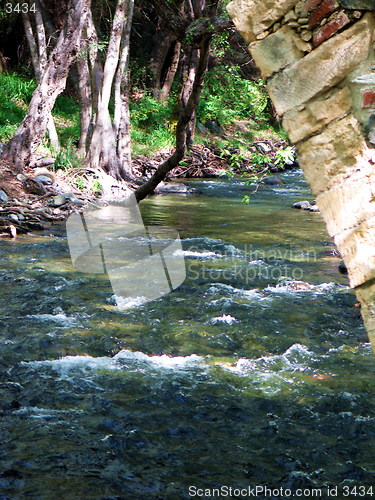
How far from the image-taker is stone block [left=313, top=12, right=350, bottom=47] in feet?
8.33

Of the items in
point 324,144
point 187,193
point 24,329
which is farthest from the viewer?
point 187,193

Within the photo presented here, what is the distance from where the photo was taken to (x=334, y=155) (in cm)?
263

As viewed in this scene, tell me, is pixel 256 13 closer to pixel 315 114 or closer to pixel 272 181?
pixel 315 114

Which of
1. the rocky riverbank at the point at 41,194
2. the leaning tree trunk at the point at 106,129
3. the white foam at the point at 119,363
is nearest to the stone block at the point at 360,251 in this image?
the white foam at the point at 119,363

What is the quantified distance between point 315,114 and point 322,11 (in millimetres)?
420

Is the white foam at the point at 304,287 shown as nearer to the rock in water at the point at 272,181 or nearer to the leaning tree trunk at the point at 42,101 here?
the leaning tree trunk at the point at 42,101

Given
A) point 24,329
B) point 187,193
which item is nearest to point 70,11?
point 187,193

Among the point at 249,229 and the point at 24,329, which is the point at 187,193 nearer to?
the point at 249,229

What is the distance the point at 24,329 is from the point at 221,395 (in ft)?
6.95

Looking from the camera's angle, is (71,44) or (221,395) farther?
(71,44)

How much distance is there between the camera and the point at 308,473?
135 inches

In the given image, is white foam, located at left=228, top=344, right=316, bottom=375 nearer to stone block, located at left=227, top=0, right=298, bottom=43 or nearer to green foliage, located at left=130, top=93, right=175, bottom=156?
stone block, located at left=227, top=0, right=298, bottom=43

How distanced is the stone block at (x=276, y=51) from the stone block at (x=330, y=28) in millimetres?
91

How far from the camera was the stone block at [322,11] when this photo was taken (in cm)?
252
